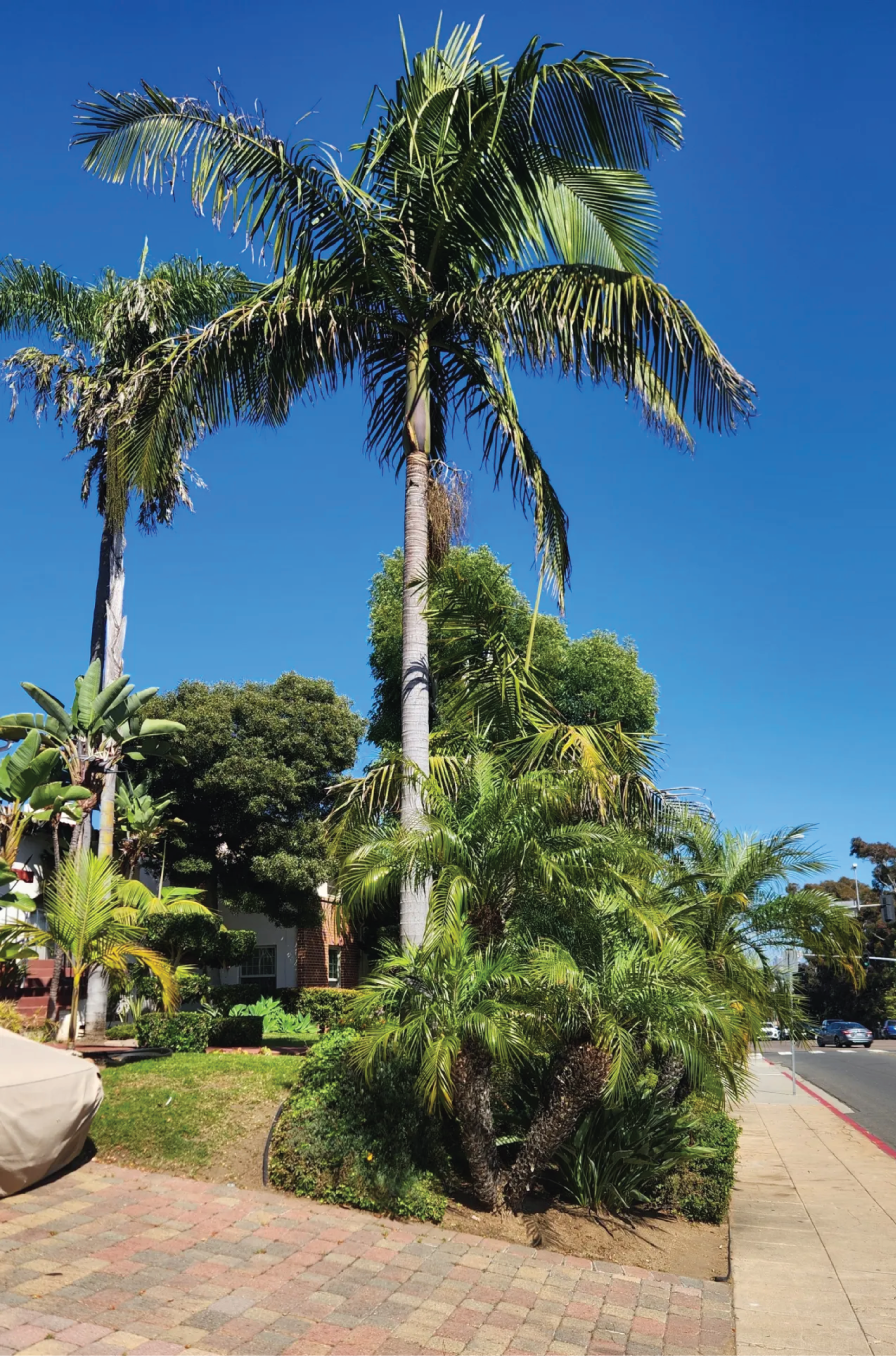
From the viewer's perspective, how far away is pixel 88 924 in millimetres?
11203

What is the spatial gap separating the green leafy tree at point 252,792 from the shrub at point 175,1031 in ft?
43.6

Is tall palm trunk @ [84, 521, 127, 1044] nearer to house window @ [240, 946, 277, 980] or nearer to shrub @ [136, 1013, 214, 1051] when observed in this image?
shrub @ [136, 1013, 214, 1051]

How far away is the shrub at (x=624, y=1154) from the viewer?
9.05 meters

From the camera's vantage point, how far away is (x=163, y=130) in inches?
396

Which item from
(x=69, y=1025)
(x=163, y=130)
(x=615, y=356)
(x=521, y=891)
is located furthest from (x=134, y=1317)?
(x=163, y=130)

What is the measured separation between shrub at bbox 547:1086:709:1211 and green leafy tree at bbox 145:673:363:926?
1680 cm

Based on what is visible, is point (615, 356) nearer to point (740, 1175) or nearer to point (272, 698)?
point (740, 1175)

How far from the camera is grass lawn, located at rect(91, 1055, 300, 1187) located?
8.46m

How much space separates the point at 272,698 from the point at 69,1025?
1575 centimetres

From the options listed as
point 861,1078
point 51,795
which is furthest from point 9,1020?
point 861,1078

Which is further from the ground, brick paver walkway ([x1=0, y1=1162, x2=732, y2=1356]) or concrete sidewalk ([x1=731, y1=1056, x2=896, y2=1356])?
brick paver walkway ([x1=0, y1=1162, x2=732, y2=1356])

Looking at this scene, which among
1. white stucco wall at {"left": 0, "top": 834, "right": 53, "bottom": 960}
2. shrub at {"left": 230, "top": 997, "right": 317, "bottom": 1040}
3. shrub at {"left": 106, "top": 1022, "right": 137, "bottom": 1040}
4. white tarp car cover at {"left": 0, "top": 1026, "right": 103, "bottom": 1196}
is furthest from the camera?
white stucco wall at {"left": 0, "top": 834, "right": 53, "bottom": 960}

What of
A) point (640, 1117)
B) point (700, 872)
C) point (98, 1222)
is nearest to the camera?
point (98, 1222)

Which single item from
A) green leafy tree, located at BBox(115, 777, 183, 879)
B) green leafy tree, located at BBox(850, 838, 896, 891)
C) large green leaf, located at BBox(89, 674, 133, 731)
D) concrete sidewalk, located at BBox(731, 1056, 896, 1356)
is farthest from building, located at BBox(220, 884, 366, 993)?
green leafy tree, located at BBox(850, 838, 896, 891)
